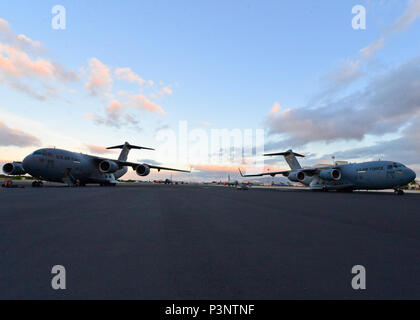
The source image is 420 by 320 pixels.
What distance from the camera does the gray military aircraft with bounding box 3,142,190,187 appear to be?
25.0 meters

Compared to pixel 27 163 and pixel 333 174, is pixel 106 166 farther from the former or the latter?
pixel 333 174

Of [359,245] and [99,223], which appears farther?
[99,223]

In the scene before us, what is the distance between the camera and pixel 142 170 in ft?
112

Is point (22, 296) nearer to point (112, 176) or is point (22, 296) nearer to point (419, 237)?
point (419, 237)

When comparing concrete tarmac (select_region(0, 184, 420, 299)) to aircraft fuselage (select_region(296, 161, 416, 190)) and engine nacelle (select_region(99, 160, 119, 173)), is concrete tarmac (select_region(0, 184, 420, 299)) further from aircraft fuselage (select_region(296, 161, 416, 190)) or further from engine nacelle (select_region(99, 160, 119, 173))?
engine nacelle (select_region(99, 160, 119, 173))

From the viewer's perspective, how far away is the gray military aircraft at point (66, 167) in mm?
25008

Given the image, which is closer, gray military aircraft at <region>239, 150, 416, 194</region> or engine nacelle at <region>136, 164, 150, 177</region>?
gray military aircraft at <region>239, 150, 416, 194</region>

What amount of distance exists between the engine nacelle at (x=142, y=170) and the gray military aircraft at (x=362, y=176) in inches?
860

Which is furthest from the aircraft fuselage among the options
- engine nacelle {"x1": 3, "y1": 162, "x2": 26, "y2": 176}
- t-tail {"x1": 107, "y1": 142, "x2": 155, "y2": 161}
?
engine nacelle {"x1": 3, "y1": 162, "x2": 26, "y2": 176}

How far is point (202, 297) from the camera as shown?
7.22 ft

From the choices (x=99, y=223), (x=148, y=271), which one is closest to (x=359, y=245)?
(x=148, y=271)

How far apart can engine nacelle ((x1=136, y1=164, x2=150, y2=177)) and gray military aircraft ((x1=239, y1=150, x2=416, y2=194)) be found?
2183 cm
